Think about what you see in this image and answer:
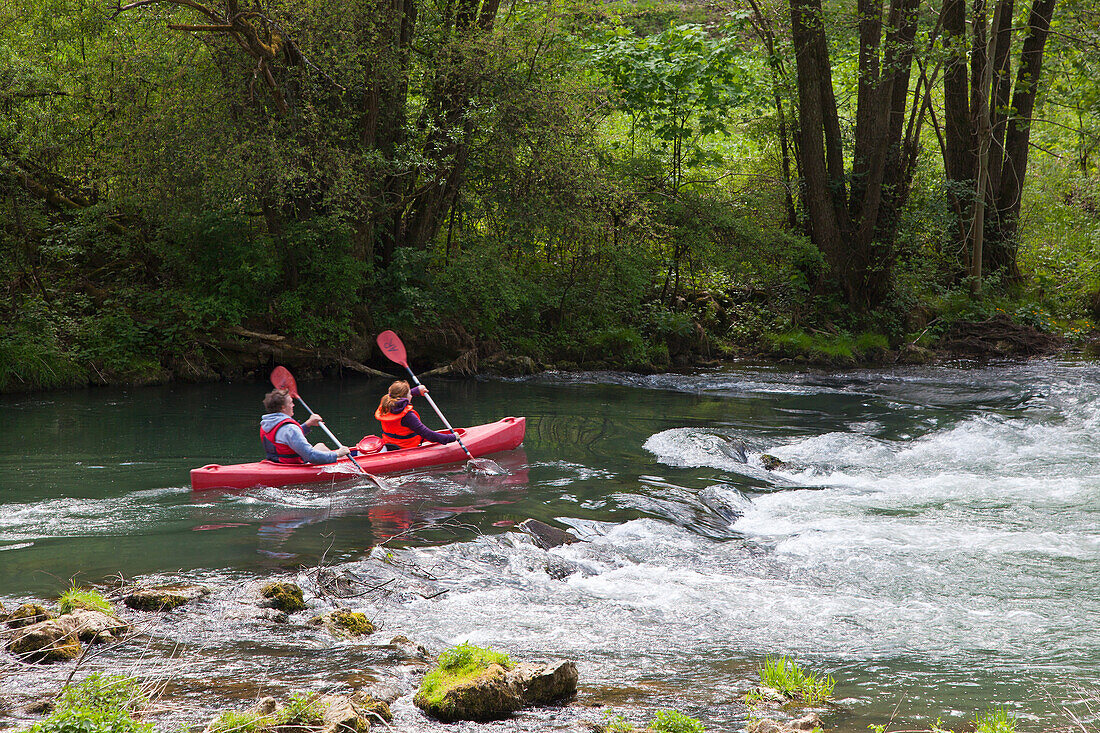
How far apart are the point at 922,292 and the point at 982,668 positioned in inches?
522

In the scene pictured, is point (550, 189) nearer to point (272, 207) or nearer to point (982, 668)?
point (272, 207)

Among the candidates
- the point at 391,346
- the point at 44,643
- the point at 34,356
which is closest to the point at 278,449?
the point at 391,346

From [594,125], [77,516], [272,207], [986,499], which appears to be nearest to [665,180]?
[594,125]

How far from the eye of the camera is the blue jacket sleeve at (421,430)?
798cm

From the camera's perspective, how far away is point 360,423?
1001 centimetres

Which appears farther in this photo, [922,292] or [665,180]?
[922,292]

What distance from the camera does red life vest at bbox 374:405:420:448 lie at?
312 inches

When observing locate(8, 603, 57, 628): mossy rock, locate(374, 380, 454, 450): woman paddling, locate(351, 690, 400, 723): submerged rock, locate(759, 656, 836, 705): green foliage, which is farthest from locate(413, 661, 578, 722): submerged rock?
locate(374, 380, 454, 450): woman paddling

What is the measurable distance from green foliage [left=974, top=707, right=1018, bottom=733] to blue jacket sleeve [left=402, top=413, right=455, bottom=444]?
5.58m

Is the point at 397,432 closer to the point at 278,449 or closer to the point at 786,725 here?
the point at 278,449

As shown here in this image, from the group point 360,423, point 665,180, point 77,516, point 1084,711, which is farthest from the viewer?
point 665,180

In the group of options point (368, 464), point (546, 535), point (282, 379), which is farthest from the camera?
point (282, 379)

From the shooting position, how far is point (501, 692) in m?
3.10

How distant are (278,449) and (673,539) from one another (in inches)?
137
